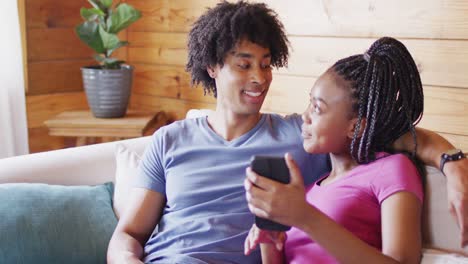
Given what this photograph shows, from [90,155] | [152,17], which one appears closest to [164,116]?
[152,17]

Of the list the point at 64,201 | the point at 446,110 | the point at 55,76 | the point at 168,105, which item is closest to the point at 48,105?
the point at 55,76

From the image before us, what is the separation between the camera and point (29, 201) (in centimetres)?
164

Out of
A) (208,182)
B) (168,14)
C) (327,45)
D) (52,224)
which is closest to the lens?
(208,182)

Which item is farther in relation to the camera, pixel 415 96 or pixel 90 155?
pixel 90 155

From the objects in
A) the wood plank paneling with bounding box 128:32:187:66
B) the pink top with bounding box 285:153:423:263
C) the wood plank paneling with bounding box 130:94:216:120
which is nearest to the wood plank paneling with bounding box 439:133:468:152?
the pink top with bounding box 285:153:423:263

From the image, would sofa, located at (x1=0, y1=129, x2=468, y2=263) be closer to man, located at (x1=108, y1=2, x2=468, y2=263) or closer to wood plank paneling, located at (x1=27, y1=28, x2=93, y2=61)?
man, located at (x1=108, y1=2, x2=468, y2=263)

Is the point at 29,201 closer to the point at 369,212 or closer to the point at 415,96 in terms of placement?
the point at 369,212

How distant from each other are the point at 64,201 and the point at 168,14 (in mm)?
1375

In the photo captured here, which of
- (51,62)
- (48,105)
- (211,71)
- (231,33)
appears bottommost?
(48,105)

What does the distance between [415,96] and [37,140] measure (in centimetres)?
217

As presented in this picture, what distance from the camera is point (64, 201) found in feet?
5.55

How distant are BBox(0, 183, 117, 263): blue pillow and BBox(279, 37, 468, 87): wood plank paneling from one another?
965mm

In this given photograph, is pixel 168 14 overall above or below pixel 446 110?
above

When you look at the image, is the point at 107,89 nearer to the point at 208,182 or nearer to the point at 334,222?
the point at 208,182
